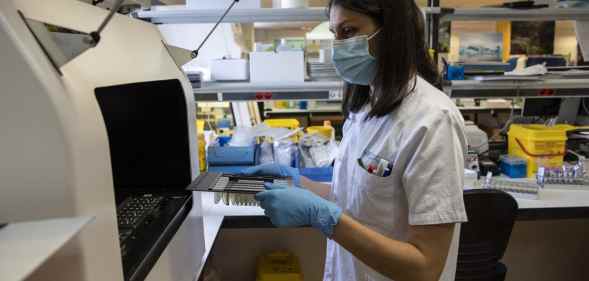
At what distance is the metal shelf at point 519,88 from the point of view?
211 centimetres

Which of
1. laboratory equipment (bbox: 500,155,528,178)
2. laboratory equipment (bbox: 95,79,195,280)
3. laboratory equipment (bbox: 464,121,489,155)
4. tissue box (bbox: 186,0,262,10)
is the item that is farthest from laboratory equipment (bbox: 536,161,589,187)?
laboratory equipment (bbox: 95,79,195,280)

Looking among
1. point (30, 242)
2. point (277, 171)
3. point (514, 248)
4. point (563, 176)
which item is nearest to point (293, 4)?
point (277, 171)

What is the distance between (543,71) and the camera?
217cm

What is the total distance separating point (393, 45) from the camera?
37.8 inches

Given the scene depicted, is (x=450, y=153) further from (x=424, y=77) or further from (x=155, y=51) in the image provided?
(x=155, y=51)

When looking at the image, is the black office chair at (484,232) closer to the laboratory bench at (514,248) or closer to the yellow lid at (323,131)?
the laboratory bench at (514,248)

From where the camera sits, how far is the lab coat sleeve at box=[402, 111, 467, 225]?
34.2 inches

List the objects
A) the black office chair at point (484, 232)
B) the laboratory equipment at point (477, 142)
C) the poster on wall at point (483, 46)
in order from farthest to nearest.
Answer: the poster on wall at point (483, 46)
the laboratory equipment at point (477, 142)
the black office chair at point (484, 232)

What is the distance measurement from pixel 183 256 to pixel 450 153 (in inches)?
28.7

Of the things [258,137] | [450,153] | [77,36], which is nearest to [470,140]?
[258,137]

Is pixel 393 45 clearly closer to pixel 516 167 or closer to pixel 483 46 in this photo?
pixel 516 167

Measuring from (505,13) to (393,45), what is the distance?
4.86 ft

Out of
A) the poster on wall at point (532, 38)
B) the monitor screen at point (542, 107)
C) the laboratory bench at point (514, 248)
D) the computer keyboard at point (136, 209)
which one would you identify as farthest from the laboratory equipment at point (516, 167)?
the poster on wall at point (532, 38)

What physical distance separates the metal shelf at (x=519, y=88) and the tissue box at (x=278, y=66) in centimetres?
78
